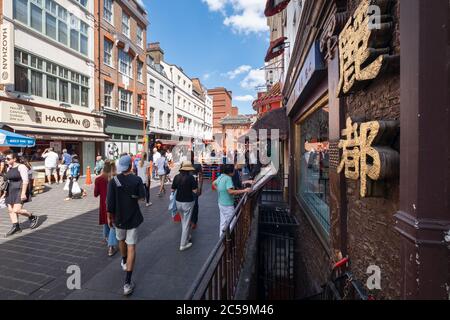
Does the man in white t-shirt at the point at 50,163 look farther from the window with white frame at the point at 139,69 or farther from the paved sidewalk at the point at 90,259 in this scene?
the window with white frame at the point at 139,69

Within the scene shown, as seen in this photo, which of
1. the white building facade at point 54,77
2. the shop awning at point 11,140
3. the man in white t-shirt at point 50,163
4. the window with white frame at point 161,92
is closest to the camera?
the shop awning at point 11,140

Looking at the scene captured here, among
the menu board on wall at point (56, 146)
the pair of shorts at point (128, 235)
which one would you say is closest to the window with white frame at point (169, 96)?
the menu board on wall at point (56, 146)

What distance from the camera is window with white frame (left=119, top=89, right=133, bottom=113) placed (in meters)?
20.2

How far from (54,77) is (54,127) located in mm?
3229

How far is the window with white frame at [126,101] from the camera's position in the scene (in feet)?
66.2

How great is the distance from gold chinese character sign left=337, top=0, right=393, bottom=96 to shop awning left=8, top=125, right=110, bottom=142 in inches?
583

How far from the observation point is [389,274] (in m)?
2.14

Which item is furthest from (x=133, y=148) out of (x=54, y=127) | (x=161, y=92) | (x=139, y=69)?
(x=161, y=92)

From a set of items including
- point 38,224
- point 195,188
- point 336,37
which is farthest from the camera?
point 38,224

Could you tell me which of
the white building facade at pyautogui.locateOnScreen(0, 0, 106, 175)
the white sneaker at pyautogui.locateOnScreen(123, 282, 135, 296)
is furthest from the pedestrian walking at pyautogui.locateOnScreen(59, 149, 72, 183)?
the white sneaker at pyautogui.locateOnScreen(123, 282, 135, 296)

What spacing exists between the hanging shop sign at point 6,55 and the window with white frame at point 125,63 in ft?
31.0
